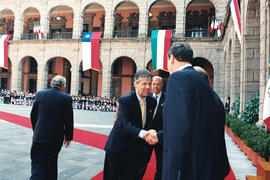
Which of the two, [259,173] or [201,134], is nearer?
[201,134]

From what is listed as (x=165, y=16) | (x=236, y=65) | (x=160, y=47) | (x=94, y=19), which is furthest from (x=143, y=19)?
(x=236, y=65)

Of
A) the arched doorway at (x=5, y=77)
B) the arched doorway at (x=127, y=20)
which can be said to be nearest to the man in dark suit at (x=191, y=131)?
the arched doorway at (x=127, y=20)

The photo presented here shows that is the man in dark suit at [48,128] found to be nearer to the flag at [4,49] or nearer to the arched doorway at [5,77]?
the flag at [4,49]

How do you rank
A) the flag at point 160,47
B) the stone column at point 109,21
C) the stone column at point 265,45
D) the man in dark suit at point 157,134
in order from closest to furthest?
the man in dark suit at point 157,134 → the stone column at point 265,45 → the flag at point 160,47 → the stone column at point 109,21

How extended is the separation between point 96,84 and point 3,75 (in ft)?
43.4

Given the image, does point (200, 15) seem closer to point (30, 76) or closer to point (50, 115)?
point (30, 76)

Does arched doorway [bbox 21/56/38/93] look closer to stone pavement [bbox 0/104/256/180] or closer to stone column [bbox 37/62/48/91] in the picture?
stone column [bbox 37/62/48/91]

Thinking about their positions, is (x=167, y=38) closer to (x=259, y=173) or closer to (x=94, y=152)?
(x=94, y=152)

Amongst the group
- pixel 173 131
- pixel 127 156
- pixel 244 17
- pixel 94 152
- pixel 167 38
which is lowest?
pixel 94 152

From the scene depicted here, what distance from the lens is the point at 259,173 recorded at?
3.79m

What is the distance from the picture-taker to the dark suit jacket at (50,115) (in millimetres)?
3469

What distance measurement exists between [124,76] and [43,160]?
22886 mm

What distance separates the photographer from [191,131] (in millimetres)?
1712

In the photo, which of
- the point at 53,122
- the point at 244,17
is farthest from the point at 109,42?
the point at 53,122
